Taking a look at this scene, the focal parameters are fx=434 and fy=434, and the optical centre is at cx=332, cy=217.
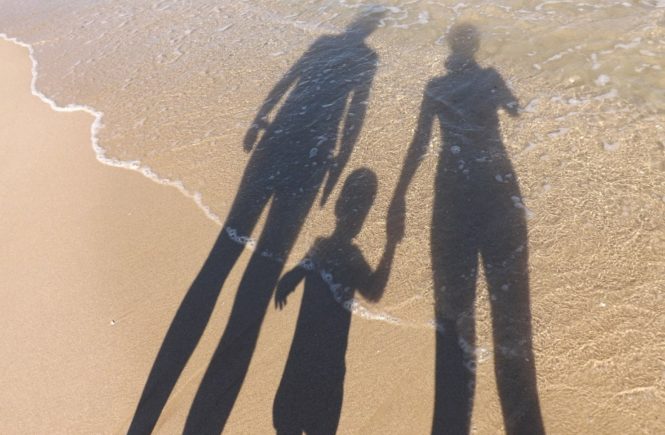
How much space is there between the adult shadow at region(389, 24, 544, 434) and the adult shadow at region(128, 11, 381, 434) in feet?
3.50

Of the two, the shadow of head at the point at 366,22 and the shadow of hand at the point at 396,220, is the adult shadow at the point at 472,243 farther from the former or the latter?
the shadow of head at the point at 366,22

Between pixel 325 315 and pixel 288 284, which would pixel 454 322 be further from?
pixel 288 284

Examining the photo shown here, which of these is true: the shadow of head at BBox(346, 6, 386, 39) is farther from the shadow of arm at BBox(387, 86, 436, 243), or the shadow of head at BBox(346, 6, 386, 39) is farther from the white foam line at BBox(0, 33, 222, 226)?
the white foam line at BBox(0, 33, 222, 226)

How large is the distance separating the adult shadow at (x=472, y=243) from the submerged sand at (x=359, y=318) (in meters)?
0.09

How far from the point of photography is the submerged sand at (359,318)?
313cm

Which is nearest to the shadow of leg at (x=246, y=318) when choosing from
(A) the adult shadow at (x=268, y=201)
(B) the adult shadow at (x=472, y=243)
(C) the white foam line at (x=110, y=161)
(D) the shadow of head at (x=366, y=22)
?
(A) the adult shadow at (x=268, y=201)

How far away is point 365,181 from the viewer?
16.5 ft

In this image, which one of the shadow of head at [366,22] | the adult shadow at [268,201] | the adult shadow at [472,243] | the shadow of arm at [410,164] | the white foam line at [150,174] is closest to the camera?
the adult shadow at [472,243]

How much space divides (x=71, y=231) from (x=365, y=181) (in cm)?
342

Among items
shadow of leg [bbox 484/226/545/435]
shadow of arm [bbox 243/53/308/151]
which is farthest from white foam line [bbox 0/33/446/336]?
shadow of arm [bbox 243/53/308/151]

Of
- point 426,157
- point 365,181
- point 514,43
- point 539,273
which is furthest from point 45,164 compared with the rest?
point 514,43

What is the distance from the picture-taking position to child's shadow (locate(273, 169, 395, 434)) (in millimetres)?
3188

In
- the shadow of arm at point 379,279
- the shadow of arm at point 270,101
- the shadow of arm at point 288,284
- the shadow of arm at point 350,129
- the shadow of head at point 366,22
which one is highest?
the shadow of head at point 366,22

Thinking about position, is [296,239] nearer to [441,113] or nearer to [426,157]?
[426,157]
